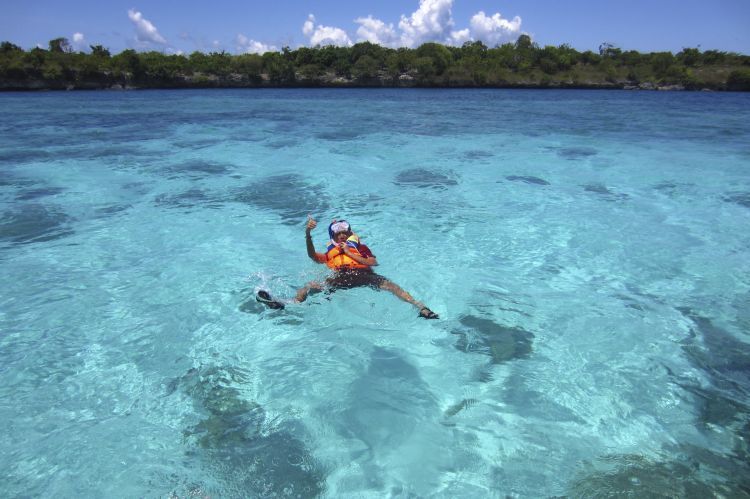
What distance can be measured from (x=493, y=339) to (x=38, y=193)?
→ 1189 cm

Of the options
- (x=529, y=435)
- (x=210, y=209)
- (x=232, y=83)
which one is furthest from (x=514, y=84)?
(x=529, y=435)

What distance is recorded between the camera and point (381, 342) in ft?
17.9

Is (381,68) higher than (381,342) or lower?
higher

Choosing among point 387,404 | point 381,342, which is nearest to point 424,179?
point 381,342

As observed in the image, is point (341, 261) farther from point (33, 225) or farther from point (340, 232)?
point (33, 225)

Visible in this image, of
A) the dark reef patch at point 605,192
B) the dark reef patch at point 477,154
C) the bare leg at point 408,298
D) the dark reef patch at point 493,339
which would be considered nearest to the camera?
the dark reef patch at point 493,339

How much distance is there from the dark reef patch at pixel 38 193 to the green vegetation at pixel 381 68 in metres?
58.7

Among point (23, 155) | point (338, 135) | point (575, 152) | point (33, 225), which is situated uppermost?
point (338, 135)

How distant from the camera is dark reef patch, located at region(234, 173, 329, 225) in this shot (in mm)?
10211

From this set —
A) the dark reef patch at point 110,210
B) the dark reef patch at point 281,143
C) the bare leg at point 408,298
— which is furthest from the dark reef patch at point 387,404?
the dark reef patch at point 281,143

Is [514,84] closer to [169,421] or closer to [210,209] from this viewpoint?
[210,209]

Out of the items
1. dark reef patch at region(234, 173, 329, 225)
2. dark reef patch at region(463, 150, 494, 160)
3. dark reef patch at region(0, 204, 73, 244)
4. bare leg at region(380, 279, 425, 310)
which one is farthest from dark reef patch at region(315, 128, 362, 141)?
bare leg at region(380, 279, 425, 310)

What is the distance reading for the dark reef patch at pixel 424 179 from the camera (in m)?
12.4

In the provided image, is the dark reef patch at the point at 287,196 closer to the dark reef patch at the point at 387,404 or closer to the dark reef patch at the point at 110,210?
the dark reef patch at the point at 110,210
